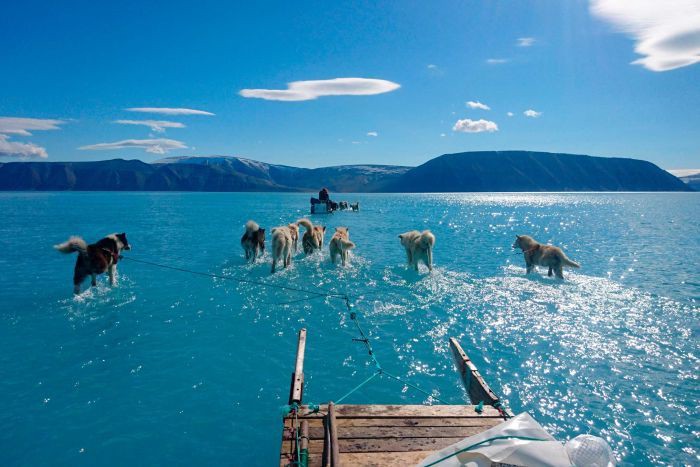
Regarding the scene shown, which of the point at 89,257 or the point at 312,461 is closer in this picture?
the point at 312,461

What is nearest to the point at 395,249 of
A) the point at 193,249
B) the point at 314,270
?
the point at 314,270

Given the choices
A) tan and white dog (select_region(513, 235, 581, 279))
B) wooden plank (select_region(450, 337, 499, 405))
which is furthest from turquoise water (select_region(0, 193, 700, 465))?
tan and white dog (select_region(513, 235, 581, 279))

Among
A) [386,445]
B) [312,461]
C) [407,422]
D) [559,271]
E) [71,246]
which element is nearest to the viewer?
[312,461]

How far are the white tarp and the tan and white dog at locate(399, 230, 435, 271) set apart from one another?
1323 cm

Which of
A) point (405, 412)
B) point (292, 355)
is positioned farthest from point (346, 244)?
point (405, 412)

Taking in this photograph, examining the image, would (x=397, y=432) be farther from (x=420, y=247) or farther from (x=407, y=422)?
(x=420, y=247)

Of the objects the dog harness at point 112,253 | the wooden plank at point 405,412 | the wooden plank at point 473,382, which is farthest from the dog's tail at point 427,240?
the dog harness at point 112,253

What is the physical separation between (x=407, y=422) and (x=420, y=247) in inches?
501

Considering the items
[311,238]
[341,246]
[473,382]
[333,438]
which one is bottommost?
[473,382]

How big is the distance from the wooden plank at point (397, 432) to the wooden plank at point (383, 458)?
1.11 feet

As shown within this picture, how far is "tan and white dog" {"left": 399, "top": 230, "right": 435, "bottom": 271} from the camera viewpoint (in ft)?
57.8

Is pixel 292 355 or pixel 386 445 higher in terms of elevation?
pixel 386 445

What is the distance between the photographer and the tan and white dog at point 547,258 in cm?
1764

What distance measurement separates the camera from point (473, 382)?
7.17m
